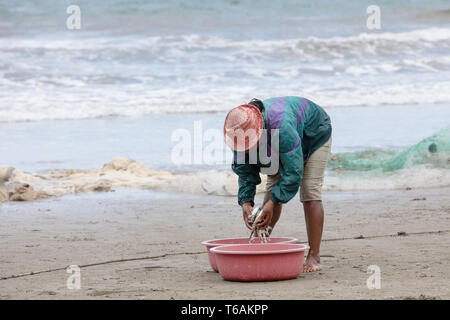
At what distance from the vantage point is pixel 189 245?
6.16 meters

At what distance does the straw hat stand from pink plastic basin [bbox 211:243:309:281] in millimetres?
648

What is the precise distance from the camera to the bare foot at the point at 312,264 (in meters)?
5.00

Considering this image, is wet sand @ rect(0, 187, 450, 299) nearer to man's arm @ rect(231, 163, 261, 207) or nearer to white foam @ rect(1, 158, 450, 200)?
white foam @ rect(1, 158, 450, 200)

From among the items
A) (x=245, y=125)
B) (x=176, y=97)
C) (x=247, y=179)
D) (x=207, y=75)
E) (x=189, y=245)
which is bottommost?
(x=189, y=245)

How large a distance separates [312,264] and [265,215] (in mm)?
583

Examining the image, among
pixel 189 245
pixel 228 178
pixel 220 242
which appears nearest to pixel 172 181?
pixel 228 178

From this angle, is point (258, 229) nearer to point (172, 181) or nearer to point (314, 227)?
point (314, 227)

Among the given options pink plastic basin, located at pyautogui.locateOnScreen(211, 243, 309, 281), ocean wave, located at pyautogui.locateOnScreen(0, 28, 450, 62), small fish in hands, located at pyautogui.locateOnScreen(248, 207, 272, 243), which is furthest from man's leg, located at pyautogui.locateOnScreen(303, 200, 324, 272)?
ocean wave, located at pyautogui.locateOnScreen(0, 28, 450, 62)

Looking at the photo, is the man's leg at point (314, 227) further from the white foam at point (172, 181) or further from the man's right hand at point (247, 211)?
the white foam at point (172, 181)

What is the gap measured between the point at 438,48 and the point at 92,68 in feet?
36.4

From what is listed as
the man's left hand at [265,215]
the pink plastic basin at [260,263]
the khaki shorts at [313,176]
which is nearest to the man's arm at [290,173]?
the man's left hand at [265,215]

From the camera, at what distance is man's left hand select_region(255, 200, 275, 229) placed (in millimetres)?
4656

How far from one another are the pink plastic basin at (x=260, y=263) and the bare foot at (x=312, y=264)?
1.06ft

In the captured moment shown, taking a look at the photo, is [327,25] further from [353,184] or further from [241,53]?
[353,184]
